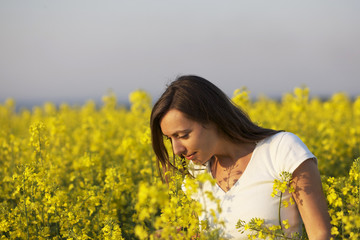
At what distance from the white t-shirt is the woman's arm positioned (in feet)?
0.19

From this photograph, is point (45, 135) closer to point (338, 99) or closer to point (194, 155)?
point (194, 155)

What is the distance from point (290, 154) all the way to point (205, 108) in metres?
0.53

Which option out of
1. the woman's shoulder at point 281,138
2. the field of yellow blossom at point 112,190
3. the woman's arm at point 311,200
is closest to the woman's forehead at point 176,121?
the field of yellow blossom at point 112,190

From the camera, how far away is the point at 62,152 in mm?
5199

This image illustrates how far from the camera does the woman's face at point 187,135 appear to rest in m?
1.96

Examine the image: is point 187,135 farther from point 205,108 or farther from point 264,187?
point 264,187

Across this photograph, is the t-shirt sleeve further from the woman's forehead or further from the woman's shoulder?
the woman's forehead

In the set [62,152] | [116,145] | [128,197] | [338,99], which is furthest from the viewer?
[338,99]

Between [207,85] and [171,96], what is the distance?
0.24 meters

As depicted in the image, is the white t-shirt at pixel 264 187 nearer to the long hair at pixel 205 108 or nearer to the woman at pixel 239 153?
the woman at pixel 239 153

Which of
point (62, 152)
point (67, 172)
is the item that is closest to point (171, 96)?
point (67, 172)

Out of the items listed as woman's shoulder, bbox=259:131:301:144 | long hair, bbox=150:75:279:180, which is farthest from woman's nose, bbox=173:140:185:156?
woman's shoulder, bbox=259:131:301:144

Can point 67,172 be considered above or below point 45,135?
below

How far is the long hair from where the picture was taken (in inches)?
78.1
